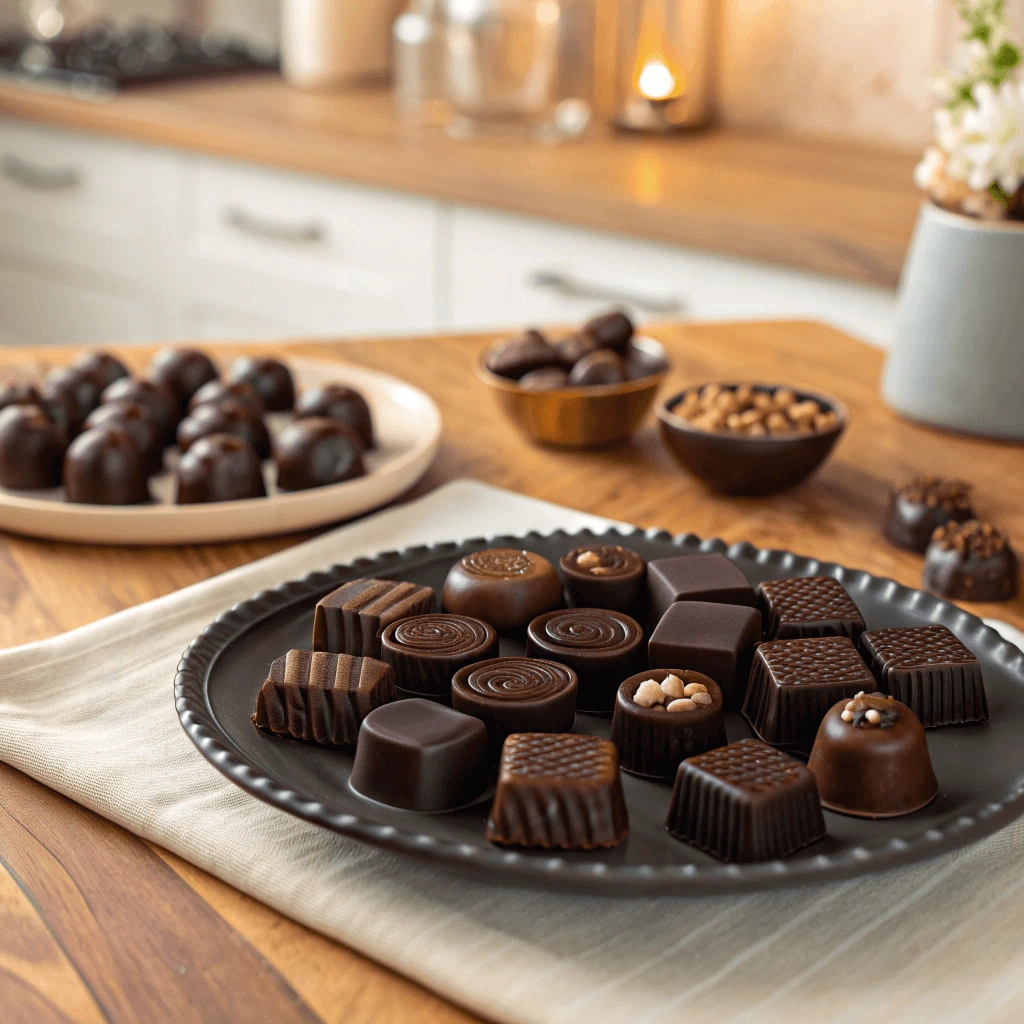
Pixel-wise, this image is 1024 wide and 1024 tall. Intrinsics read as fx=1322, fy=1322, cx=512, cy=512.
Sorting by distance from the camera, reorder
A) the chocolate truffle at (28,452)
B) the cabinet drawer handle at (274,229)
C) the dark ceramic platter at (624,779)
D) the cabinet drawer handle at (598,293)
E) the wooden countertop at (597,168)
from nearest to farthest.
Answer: the dark ceramic platter at (624,779) < the chocolate truffle at (28,452) < the wooden countertop at (597,168) < the cabinet drawer handle at (598,293) < the cabinet drawer handle at (274,229)

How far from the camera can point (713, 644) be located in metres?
0.73

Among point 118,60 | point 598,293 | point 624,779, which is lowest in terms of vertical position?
point 598,293

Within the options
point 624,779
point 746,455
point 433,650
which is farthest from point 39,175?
point 624,779

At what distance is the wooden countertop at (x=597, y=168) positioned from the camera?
201cm

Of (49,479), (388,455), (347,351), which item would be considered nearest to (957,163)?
(388,455)

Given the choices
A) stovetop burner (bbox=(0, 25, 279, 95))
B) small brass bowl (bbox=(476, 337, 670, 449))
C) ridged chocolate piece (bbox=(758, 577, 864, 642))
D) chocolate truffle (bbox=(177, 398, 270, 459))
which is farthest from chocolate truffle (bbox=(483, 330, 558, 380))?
stovetop burner (bbox=(0, 25, 279, 95))

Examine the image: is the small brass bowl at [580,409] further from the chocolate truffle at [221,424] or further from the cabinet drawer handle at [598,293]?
the cabinet drawer handle at [598,293]

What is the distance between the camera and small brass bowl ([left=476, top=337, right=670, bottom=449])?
1.19 m

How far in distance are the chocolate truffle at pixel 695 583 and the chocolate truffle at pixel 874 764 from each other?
0.53ft

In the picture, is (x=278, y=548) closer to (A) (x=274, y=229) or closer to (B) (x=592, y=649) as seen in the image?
(B) (x=592, y=649)

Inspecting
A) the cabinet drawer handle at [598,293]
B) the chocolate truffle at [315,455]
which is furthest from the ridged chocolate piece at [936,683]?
the cabinet drawer handle at [598,293]

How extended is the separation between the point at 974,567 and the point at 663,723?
0.39m

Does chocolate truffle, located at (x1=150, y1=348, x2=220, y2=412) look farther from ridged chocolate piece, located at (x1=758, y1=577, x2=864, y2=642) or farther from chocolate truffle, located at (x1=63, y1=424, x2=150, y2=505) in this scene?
ridged chocolate piece, located at (x1=758, y1=577, x2=864, y2=642)

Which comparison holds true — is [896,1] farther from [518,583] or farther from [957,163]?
[518,583]
